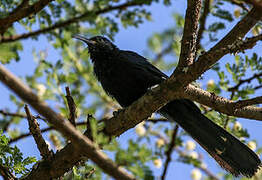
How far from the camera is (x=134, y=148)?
3.26m

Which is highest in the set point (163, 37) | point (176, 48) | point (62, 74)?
point (163, 37)

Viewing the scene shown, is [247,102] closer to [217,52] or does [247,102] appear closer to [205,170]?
[217,52]

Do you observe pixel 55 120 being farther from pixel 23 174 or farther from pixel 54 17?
pixel 54 17

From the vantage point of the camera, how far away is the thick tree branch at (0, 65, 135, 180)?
196 cm

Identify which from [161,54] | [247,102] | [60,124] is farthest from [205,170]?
[60,124]

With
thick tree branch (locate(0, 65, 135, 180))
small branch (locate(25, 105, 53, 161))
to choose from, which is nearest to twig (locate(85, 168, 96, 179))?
small branch (locate(25, 105, 53, 161))

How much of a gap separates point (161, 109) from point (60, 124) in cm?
283

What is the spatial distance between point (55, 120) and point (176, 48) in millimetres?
3258

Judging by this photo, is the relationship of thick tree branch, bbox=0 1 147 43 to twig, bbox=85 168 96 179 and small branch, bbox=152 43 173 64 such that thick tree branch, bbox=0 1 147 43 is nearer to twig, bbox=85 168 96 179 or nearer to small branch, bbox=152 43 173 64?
small branch, bbox=152 43 173 64

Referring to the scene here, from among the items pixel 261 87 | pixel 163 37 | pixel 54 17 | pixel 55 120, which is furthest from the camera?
pixel 163 37

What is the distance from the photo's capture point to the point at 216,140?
4301 mm

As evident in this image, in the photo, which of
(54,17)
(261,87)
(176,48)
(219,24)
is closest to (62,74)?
(54,17)

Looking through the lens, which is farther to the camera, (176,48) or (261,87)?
(176,48)

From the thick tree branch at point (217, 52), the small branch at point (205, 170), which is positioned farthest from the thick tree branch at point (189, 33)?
the small branch at point (205, 170)
